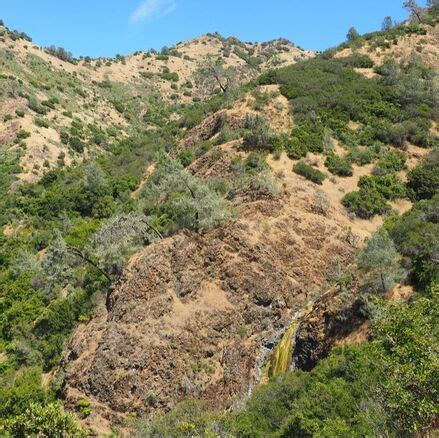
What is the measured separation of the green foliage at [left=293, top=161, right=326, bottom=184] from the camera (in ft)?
105

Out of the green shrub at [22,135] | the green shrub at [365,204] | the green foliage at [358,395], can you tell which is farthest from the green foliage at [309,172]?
the green shrub at [22,135]

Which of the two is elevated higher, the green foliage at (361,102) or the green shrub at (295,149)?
the green foliage at (361,102)

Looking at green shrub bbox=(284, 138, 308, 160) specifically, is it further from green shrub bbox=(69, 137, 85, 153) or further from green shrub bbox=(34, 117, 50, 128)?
green shrub bbox=(34, 117, 50, 128)

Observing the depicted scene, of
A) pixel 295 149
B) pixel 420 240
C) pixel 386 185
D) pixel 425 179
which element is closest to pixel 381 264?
pixel 420 240

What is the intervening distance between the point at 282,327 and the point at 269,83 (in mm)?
26914

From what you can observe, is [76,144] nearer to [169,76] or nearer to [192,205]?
[192,205]

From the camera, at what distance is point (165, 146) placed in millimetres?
44906

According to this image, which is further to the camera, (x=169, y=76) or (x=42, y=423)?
(x=169, y=76)

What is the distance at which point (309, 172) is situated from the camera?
105 feet

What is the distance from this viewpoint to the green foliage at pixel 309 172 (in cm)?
3194

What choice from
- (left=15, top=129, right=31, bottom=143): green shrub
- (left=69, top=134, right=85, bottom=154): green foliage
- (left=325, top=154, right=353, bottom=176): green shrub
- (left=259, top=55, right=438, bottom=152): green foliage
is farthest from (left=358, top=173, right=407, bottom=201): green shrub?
(left=15, top=129, right=31, bottom=143): green shrub

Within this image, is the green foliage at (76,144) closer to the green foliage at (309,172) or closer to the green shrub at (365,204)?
the green foliage at (309,172)

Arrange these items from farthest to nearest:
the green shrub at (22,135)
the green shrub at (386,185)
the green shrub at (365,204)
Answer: the green shrub at (22,135) < the green shrub at (386,185) < the green shrub at (365,204)

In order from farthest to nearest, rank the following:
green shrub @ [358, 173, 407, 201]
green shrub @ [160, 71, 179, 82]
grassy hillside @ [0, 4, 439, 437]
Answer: green shrub @ [160, 71, 179, 82]
green shrub @ [358, 173, 407, 201]
grassy hillside @ [0, 4, 439, 437]
